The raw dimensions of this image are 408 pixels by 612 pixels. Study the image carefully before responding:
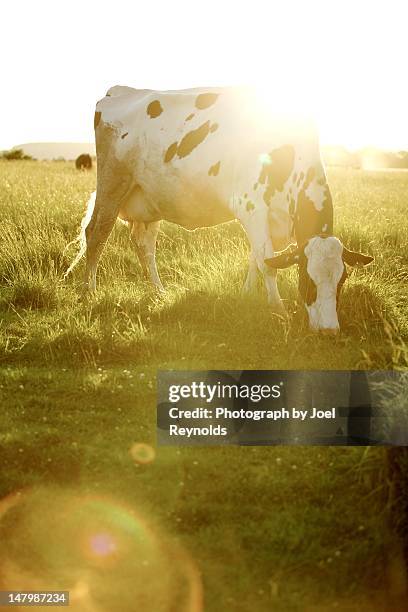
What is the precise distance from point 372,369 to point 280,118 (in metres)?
3.12

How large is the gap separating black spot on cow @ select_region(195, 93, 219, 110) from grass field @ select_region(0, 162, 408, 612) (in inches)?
66.8

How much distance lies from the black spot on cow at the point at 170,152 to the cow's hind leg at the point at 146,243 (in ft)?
3.57

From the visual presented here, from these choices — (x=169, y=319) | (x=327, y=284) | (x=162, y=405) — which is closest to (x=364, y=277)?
(x=327, y=284)

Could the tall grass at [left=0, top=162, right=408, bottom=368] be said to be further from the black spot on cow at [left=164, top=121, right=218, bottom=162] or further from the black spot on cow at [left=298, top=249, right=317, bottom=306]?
the black spot on cow at [left=164, top=121, right=218, bottom=162]

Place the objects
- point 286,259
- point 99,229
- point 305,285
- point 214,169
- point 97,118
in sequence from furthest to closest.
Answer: point 97,118
point 99,229
point 214,169
point 286,259
point 305,285

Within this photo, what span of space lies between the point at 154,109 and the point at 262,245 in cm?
246

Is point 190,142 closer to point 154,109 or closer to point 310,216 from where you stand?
point 154,109

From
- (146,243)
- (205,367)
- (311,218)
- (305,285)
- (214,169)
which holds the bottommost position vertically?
(205,367)

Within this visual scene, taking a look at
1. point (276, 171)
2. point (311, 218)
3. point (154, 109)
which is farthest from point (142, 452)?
point (154, 109)

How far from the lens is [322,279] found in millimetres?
6629

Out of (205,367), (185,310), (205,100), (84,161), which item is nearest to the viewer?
(205,367)

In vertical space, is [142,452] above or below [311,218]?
below

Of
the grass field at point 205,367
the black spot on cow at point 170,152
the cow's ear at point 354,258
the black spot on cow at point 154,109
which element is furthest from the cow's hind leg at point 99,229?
the cow's ear at point 354,258

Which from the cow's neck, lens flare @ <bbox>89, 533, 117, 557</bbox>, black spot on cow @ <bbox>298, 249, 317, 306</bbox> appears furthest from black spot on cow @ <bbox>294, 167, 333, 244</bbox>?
lens flare @ <bbox>89, 533, 117, 557</bbox>
